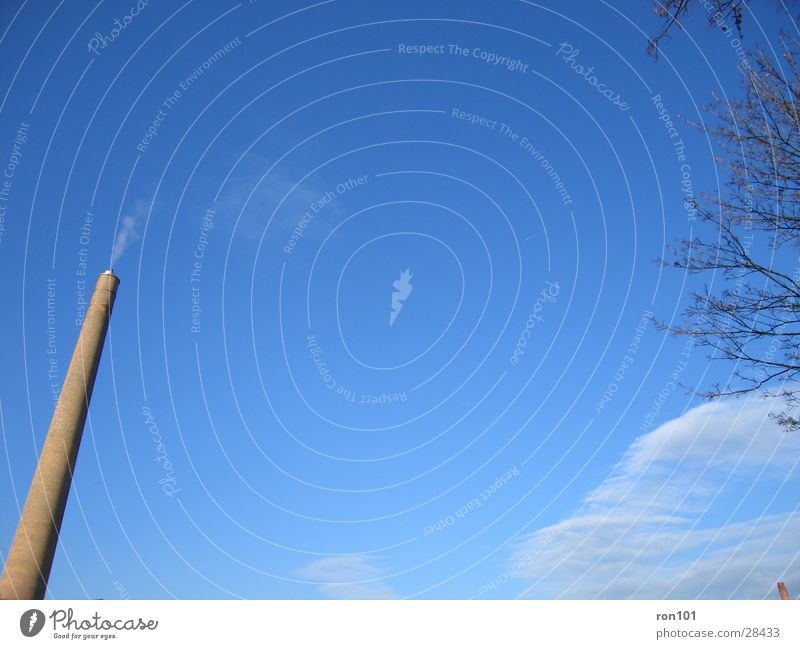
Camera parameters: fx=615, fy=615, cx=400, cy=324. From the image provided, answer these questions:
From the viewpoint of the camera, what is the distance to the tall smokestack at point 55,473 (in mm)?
24078

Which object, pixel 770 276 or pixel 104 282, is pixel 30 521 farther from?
pixel 770 276

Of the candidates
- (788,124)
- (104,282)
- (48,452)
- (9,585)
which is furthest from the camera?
(104,282)

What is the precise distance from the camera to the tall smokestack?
24078 mm

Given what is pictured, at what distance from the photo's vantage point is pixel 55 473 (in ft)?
84.7

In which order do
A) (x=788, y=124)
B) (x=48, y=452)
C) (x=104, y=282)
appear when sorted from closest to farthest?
(x=788, y=124), (x=48, y=452), (x=104, y=282)
